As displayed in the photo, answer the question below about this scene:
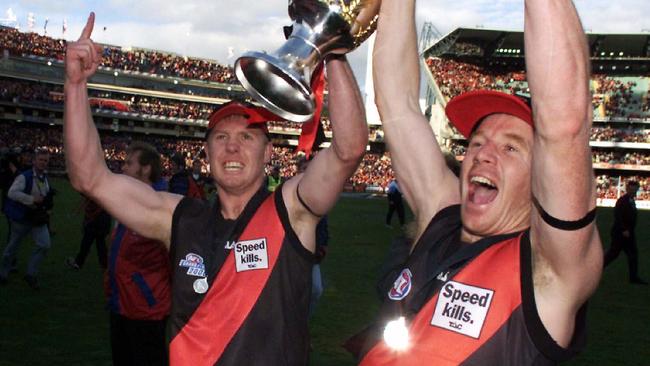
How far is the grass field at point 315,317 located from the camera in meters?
6.75

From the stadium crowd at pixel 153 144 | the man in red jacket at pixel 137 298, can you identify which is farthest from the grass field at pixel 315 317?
the stadium crowd at pixel 153 144

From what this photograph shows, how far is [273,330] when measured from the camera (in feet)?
10.1

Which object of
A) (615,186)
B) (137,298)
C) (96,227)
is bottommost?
(615,186)

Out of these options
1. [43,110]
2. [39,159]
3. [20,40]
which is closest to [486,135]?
[39,159]

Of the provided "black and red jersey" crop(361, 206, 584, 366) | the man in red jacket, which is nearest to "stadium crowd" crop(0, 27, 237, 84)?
the man in red jacket

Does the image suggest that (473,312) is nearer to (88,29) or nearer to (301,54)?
(301,54)

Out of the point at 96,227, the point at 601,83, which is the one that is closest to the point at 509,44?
the point at 601,83

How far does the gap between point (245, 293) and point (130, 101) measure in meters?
63.2

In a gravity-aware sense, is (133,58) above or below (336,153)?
above

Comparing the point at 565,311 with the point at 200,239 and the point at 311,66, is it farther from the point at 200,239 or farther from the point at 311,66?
the point at 200,239

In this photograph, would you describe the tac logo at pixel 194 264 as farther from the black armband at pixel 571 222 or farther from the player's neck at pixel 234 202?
the black armband at pixel 571 222

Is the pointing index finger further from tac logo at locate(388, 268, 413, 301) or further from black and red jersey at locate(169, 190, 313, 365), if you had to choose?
tac logo at locate(388, 268, 413, 301)

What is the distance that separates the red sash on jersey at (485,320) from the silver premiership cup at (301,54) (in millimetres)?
727

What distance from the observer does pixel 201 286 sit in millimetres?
3189
